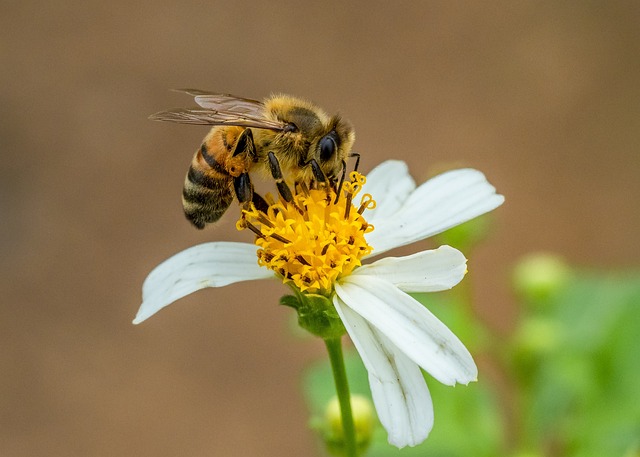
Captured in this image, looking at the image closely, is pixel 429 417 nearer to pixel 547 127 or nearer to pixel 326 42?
pixel 547 127

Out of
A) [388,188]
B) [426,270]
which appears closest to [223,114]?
[388,188]

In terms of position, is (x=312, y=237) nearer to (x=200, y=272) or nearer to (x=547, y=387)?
(x=200, y=272)

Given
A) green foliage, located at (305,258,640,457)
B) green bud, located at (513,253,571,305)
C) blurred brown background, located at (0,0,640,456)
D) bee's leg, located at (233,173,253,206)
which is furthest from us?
blurred brown background, located at (0,0,640,456)

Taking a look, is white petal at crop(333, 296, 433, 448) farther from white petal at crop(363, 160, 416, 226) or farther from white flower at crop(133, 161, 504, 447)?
white petal at crop(363, 160, 416, 226)

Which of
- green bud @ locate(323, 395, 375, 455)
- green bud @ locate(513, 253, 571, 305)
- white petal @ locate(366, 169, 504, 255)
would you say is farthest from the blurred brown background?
white petal @ locate(366, 169, 504, 255)

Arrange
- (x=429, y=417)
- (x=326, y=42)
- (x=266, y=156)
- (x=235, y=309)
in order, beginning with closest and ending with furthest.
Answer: (x=429, y=417)
(x=266, y=156)
(x=235, y=309)
(x=326, y=42)

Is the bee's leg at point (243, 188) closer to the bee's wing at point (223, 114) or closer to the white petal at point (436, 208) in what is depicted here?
the bee's wing at point (223, 114)

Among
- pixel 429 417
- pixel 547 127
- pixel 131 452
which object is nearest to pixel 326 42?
pixel 547 127

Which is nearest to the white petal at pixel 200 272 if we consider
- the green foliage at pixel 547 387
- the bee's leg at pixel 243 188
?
the bee's leg at pixel 243 188
